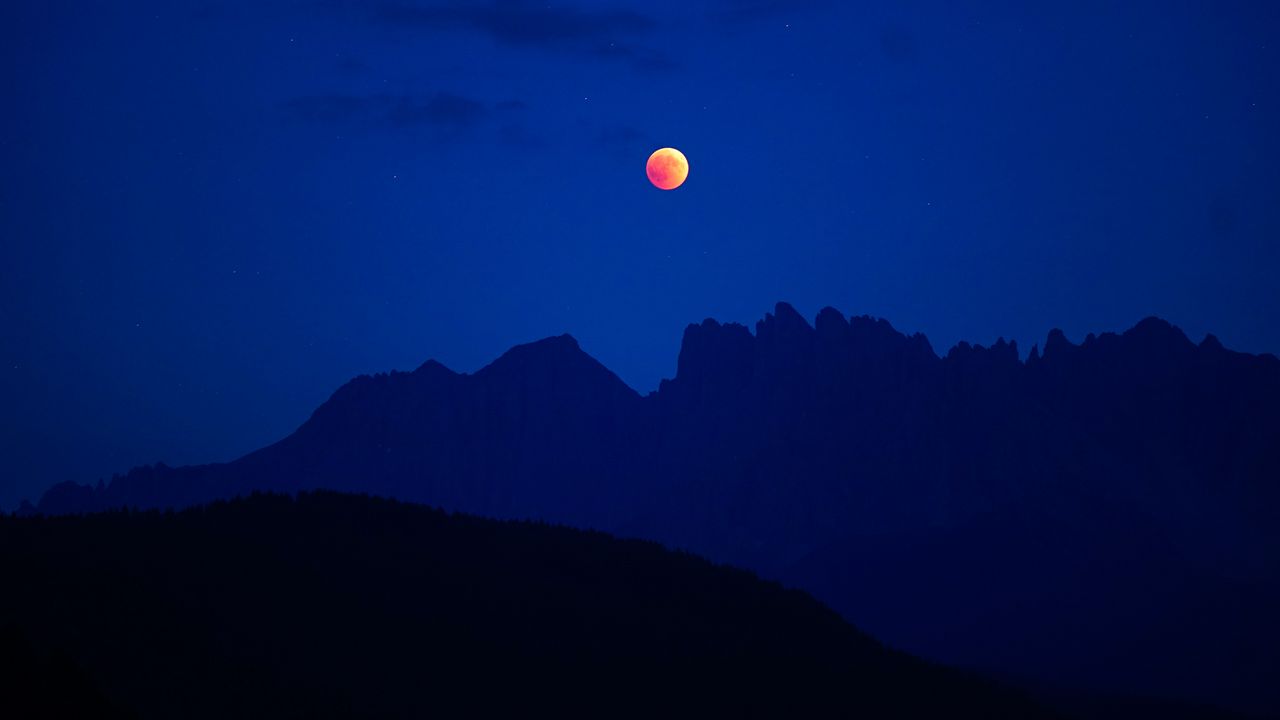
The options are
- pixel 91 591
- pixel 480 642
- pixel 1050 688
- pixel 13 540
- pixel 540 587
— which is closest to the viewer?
pixel 91 591

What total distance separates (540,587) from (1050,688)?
92897mm

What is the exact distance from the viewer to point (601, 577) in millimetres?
71812

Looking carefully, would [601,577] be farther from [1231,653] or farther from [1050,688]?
[1231,653]

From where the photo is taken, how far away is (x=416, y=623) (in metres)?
58.1

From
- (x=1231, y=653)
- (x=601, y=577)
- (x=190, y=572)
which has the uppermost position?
(x=1231, y=653)

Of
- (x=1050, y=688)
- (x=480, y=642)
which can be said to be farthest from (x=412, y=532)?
(x=1050, y=688)

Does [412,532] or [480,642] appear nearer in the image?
[480,642]

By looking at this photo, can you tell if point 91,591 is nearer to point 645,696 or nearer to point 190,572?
point 190,572

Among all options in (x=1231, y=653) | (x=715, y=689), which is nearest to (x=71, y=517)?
(x=715, y=689)

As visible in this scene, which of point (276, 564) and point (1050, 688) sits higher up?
point (1050, 688)

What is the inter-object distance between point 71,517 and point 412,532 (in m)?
18.3

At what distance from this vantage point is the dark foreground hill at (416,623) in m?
47.5

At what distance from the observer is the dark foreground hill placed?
47469mm

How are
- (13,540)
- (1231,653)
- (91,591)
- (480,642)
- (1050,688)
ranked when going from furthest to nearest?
1. (1231,653)
2. (1050,688)
3. (480,642)
4. (13,540)
5. (91,591)
